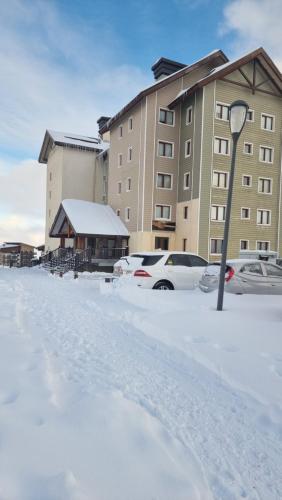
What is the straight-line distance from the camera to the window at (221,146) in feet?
78.5

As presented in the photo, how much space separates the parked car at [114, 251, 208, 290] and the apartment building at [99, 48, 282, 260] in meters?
12.0

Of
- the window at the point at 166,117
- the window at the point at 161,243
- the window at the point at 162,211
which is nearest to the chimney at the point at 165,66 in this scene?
the window at the point at 166,117

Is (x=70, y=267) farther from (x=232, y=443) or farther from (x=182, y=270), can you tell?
(x=232, y=443)

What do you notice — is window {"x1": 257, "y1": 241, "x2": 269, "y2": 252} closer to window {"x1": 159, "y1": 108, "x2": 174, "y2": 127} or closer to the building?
the building

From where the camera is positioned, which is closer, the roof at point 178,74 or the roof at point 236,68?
the roof at point 236,68

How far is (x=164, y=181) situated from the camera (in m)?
25.9

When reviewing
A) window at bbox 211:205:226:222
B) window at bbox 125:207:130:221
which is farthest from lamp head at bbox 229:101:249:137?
window at bbox 125:207:130:221

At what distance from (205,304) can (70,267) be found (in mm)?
16225

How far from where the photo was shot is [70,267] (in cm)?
2234

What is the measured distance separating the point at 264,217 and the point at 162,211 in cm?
846

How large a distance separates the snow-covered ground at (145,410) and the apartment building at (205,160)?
60.9 feet

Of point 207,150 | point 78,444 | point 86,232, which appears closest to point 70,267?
point 86,232

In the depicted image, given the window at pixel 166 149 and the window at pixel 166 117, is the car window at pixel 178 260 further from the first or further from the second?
the window at pixel 166 117

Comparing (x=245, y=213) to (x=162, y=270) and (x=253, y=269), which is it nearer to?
(x=162, y=270)
